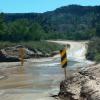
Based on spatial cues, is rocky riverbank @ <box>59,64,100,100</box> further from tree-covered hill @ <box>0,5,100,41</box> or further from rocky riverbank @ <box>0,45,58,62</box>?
tree-covered hill @ <box>0,5,100,41</box>

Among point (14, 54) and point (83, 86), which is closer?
point (83, 86)

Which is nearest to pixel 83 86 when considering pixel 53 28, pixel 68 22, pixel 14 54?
pixel 14 54

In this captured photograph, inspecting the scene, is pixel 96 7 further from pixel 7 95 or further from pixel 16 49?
pixel 7 95

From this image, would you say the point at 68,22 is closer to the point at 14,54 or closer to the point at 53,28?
the point at 53,28

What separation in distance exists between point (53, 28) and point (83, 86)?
5728 inches

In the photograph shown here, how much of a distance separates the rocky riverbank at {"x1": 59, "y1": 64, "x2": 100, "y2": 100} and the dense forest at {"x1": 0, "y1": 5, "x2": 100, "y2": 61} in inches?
562

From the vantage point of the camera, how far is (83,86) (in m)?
15.0

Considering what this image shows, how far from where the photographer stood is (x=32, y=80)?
23469 mm

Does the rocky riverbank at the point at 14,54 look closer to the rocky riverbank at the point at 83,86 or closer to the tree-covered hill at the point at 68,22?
the rocky riverbank at the point at 83,86

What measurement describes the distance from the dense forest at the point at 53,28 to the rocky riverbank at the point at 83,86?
14264 millimetres

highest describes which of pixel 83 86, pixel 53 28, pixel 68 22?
pixel 68 22

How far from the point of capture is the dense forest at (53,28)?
71694 mm

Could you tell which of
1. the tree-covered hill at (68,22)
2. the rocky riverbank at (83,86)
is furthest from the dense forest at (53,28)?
the rocky riverbank at (83,86)

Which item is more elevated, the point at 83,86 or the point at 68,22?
the point at 68,22
